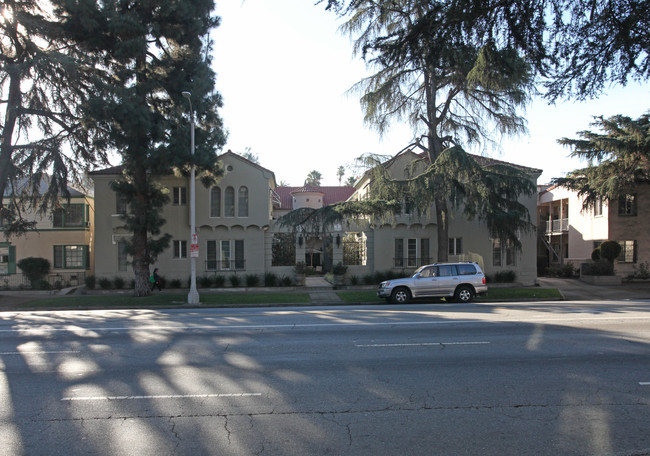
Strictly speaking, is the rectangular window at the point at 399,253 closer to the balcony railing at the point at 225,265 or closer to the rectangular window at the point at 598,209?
the balcony railing at the point at 225,265

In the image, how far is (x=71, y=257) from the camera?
3059 centimetres

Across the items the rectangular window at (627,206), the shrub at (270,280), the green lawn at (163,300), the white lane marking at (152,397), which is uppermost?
the rectangular window at (627,206)

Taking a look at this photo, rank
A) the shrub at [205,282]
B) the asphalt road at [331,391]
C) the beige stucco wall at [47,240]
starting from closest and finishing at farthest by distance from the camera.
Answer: the asphalt road at [331,391] → the shrub at [205,282] → the beige stucco wall at [47,240]

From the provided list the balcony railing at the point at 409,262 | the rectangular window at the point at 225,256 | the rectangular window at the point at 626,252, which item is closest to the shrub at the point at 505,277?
the balcony railing at the point at 409,262

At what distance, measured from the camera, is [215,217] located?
28.2 meters

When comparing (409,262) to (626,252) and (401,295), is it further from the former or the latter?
(626,252)

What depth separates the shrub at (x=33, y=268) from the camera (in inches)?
1133

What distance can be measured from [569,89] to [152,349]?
8.95 m

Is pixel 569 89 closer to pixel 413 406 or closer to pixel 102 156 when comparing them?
pixel 413 406

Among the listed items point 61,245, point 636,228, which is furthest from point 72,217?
point 636,228

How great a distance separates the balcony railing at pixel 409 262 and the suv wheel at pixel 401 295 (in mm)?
8524

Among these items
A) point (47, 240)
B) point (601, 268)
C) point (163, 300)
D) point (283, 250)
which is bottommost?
point (163, 300)

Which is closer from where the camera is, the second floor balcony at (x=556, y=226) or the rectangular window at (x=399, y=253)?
the rectangular window at (x=399, y=253)

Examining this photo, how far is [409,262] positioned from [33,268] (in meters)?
22.7
